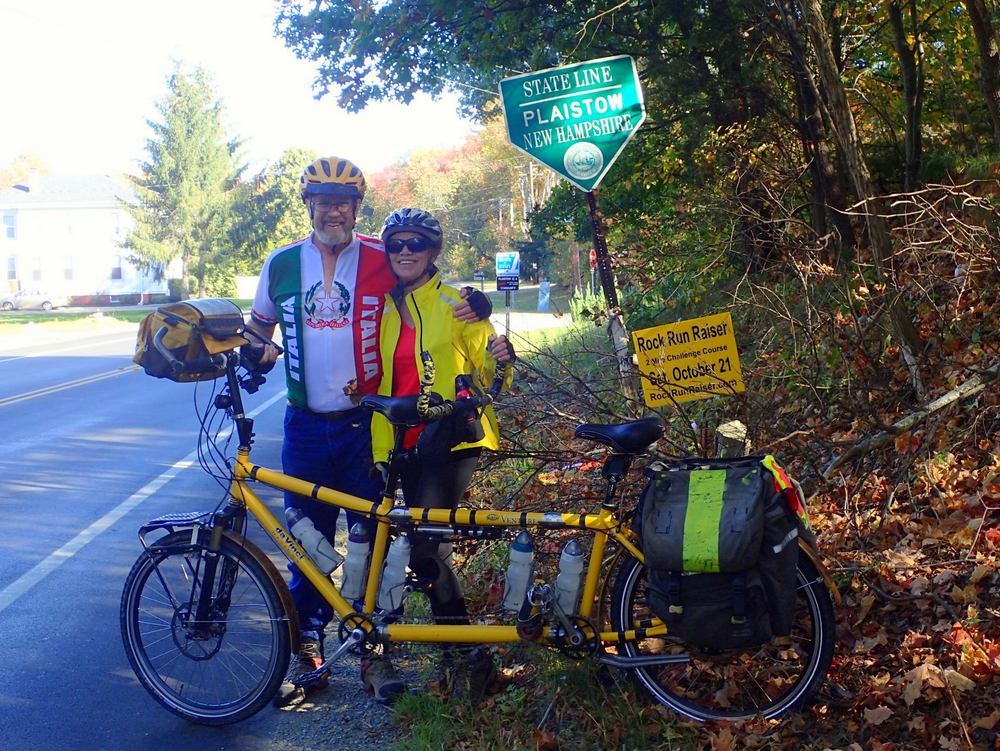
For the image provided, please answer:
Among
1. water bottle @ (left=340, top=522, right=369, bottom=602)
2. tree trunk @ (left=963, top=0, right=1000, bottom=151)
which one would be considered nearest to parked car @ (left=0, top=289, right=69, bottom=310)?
tree trunk @ (left=963, top=0, right=1000, bottom=151)

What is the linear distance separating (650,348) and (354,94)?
21.2 ft

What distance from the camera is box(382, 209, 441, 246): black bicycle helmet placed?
4488 millimetres

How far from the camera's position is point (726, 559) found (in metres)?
3.53

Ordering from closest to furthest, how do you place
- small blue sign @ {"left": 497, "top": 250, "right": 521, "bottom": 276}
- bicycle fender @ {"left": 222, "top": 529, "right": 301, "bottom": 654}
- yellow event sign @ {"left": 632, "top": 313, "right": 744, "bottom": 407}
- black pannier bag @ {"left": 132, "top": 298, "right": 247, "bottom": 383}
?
bicycle fender @ {"left": 222, "top": 529, "right": 301, "bottom": 654} → black pannier bag @ {"left": 132, "top": 298, "right": 247, "bottom": 383} → yellow event sign @ {"left": 632, "top": 313, "right": 744, "bottom": 407} → small blue sign @ {"left": 497, "top": 250, "right": 521, "bottom": 276}

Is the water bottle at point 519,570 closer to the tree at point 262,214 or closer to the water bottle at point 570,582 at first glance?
the water bottle at point 570,582

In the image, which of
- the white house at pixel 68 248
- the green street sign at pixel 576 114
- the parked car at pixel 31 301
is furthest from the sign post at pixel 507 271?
the white house at pixel 68 248

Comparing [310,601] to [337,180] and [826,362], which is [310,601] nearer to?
[337,180]

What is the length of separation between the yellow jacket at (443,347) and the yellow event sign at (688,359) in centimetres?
72

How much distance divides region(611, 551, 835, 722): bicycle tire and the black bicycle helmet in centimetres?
162

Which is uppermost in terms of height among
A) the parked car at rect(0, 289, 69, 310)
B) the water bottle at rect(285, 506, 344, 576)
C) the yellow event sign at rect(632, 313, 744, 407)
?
the parked car at rect(0, 289, 69, 310)

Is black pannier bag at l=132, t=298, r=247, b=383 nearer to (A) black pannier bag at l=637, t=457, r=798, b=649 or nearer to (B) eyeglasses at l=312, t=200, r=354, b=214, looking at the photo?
(B) eyeglasses at l=312, t=200, r=354, b=214

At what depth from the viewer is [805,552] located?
3.74 meters

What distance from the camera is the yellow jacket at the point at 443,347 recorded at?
4426 mm

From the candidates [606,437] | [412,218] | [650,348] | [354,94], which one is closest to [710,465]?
[606,437]
